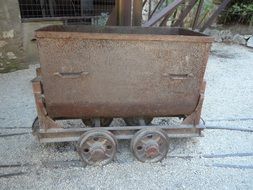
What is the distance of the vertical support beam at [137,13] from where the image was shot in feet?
10.1

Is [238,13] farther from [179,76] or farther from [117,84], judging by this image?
[117,84]

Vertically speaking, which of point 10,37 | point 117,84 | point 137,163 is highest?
point 117,84

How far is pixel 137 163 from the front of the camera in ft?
9.13

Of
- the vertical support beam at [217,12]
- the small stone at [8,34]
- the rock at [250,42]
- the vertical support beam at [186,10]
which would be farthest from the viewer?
the rock at [250,42]

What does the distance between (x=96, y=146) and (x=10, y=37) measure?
146 inches

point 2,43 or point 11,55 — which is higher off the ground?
point 2,43

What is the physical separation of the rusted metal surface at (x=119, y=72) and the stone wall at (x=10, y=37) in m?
3.25

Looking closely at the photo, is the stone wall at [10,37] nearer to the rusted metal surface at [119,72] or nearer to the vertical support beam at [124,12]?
the vertical support beam at [124,12]

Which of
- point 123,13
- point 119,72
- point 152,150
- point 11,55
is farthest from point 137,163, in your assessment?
point 11,55

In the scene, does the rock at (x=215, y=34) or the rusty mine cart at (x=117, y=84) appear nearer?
the rusty mine cart at (x=117, y=84)

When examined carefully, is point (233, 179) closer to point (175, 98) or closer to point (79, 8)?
point (175, 98)

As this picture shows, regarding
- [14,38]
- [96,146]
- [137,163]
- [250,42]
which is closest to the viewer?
[96,146]

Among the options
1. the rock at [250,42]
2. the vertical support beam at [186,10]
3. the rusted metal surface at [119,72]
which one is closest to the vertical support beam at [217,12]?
the vertical support beam at [186,10]

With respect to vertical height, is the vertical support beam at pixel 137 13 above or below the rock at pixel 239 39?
above
